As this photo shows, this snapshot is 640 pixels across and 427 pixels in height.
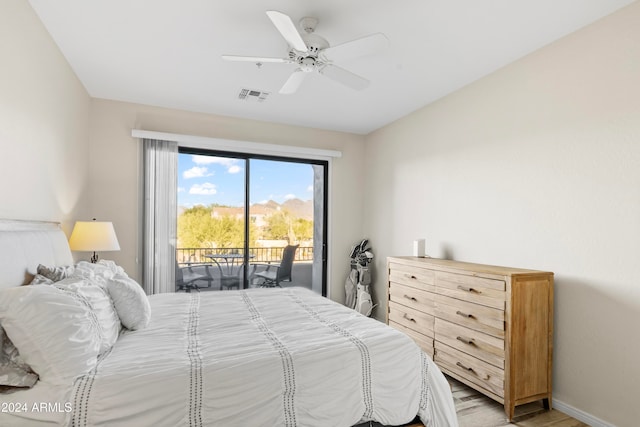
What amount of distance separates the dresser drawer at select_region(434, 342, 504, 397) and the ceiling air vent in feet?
9.60

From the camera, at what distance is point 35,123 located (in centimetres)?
232

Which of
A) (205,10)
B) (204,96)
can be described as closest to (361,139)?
(204,96)

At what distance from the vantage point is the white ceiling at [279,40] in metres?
2.18

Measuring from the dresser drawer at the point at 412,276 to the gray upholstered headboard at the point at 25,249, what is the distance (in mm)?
2814

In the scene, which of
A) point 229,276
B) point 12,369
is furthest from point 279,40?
point 229,276

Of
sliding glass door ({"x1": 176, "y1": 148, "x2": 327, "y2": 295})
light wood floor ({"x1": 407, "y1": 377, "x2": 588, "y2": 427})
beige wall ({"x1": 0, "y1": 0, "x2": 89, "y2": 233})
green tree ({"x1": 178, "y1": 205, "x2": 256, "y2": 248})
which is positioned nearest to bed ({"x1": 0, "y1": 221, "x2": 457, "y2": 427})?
beige wall ({"x1": 0, "y1": 0, "x2": 89, "y2": 233})

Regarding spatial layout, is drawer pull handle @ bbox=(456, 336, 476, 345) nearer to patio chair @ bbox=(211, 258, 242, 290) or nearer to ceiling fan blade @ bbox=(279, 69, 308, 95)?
ceiling fan blade @ bbox=(279, 69, 308, 95)

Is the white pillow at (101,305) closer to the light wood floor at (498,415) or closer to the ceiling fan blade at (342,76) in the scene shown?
the ceiling fan blade at (342,76)

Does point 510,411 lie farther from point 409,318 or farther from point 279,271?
point 279,271

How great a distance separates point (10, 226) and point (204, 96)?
2.27 m

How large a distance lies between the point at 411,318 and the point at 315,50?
8.10ft

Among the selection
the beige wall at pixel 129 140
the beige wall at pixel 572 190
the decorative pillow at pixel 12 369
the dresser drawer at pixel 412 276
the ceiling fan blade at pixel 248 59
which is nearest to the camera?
the decorative pillow at pixel 12 369

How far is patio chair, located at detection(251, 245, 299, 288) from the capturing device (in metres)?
4.68

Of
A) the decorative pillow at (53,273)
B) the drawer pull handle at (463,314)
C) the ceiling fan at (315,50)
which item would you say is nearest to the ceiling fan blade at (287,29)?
the ceiling fan at (315,50)
